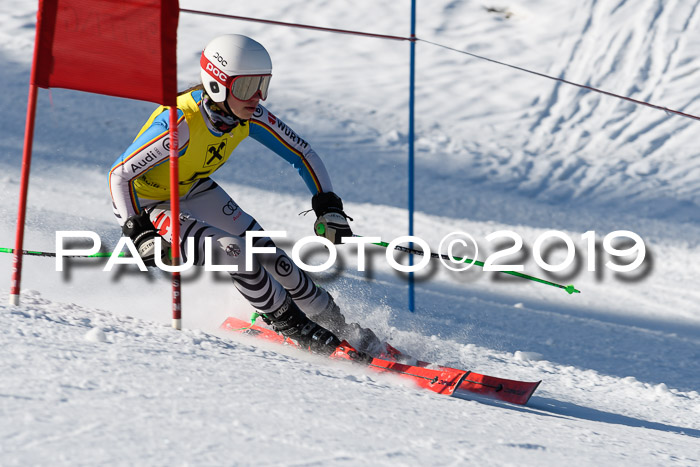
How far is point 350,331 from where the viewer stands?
4.02 meters

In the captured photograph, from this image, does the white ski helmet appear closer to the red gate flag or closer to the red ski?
the red gate flag

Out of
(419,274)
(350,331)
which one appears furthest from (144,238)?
(419,274)

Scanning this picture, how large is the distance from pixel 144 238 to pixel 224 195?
0.98 meters

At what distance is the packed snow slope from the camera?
2311 mm

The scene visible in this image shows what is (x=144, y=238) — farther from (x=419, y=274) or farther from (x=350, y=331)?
(x=419, y=274)

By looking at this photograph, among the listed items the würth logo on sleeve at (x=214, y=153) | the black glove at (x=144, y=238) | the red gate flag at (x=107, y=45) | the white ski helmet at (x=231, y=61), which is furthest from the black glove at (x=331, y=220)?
the red gate flag at (x=107, y=45)

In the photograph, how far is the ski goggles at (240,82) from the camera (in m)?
3.46

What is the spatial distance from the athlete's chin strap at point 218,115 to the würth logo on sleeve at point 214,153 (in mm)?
89

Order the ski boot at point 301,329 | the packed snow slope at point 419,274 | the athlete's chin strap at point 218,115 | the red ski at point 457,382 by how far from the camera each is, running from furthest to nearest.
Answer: the ski boot at point 301,329 < the athlete's chin strap at point 218,115 < the red ski at point 457,382 < the packed snow slope at point 419,274

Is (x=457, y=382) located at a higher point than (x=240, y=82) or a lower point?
lower

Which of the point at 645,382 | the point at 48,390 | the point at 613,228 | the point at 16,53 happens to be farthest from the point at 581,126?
the point at 48,390

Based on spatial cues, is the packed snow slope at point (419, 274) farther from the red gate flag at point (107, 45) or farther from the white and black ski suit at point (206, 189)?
the white and black ski suit at point (206, 189)

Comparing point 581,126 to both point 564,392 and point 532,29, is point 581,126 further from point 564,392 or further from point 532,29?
point 564,392

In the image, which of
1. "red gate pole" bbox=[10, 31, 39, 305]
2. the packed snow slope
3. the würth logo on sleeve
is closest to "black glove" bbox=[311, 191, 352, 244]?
the würth logo on sleeve
